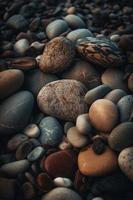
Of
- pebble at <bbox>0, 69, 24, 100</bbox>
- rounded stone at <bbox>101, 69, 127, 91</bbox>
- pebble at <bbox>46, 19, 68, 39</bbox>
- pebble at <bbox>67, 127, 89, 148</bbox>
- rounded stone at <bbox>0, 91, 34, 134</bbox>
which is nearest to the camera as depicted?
pebble at <bbox>67, 127, 89, 148</bbox>

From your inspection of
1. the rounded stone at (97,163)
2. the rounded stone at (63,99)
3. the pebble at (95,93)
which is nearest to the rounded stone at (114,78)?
the pebble at (95,93)

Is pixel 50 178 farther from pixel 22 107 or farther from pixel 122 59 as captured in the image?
pixel 122 59

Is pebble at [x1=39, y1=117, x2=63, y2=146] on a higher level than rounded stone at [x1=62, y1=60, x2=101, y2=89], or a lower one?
lower

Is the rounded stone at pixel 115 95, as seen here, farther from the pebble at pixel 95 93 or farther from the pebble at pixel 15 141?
the pebble at pixel 15 141

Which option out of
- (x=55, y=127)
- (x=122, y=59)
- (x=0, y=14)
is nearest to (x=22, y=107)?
(x=55, y=127)

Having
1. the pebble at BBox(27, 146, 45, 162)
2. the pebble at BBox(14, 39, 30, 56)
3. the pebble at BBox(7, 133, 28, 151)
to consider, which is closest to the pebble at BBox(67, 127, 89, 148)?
the pebble at BBox(27, 146, 45, 162)

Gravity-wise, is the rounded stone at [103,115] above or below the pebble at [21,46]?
below

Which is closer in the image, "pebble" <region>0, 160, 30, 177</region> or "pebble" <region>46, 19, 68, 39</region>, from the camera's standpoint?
"pebble" <region>0, 160, 30, 177</region>

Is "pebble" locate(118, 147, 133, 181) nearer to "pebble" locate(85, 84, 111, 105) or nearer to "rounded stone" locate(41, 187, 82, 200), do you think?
"rounded stone" locate(41, 187, 82, 200)
